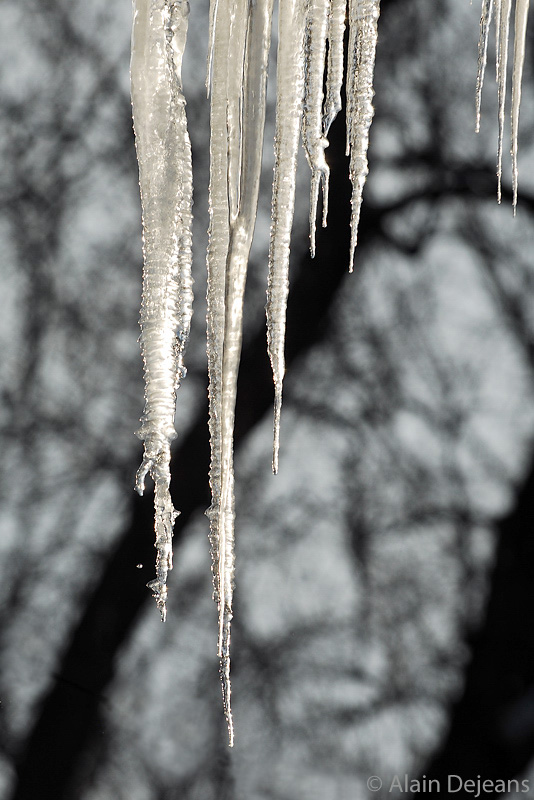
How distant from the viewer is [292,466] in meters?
1.05

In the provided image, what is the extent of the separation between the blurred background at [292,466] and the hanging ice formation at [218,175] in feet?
1.61

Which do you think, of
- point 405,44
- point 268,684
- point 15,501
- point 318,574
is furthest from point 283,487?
point 405,44

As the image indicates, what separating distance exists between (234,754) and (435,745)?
319mm

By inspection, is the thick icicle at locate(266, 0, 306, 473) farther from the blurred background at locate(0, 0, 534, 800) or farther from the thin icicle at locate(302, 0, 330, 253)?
the blurred background at locate(0, 0, 534, 800)

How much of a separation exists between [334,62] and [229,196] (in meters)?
0.15

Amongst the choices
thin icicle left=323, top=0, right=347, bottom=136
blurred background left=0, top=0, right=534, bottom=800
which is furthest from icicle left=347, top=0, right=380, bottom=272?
blurred background left=0, top=0, right=534, bottom=800

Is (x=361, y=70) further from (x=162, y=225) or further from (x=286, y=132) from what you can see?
(x=162, y=225)

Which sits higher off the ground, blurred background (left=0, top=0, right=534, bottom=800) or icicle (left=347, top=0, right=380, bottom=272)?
icicle (left=347, top=0, right=380, bottom=272)

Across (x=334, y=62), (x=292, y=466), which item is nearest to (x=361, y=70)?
(x=334, y=62)

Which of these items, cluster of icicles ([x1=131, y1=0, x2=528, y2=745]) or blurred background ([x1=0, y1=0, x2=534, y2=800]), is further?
blurred background ([x1=0, y1=0, x2=534, y2=800])

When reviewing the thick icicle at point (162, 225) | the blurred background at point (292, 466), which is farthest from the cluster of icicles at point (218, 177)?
the blurred background at point (292, 466)

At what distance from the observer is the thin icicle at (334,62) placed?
55 cm

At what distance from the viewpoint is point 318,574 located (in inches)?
41.6

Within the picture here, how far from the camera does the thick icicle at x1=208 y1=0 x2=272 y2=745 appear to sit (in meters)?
0.51
